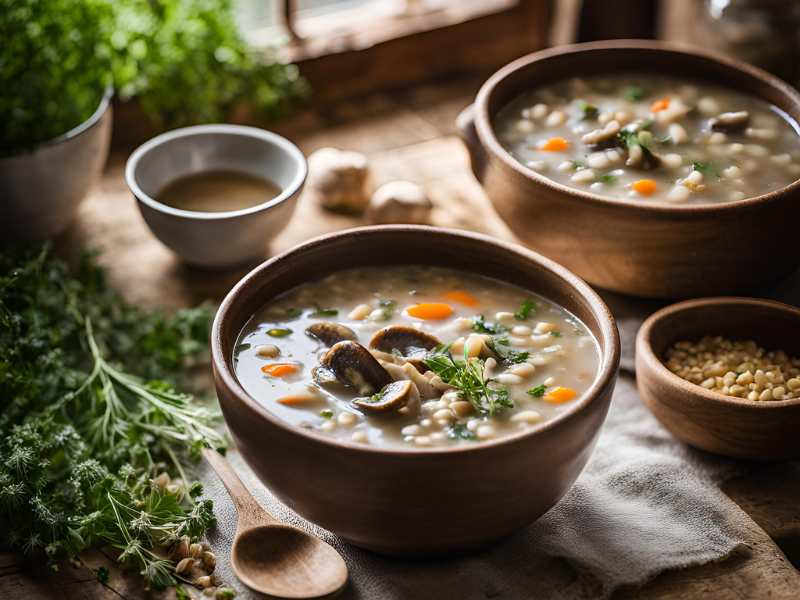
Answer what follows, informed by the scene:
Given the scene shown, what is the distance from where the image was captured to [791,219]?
97.3 inches

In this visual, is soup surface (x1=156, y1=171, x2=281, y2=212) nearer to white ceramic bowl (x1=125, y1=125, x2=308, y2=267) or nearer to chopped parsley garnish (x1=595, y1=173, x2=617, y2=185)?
white ceramic bowl (x1=125, y1=125, x2=308, y2=267)

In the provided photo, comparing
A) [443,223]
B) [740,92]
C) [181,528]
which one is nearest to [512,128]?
[443,223]

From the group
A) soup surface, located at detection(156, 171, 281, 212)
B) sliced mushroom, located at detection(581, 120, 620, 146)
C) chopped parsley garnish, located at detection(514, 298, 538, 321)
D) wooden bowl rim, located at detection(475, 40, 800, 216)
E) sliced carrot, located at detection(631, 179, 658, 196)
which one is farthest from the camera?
soup surface, located at detection(156, 171, 281, 212)

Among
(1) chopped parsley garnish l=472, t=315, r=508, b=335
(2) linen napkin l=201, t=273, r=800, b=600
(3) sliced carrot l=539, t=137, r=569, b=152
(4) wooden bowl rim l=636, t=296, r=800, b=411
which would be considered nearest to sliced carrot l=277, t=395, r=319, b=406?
(2) linen napkin l=201, t=273, r=800, b=600

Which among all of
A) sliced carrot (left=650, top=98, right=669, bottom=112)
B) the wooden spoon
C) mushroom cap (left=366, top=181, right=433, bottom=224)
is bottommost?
the wooden spoon

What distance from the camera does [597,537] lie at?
2117 mm

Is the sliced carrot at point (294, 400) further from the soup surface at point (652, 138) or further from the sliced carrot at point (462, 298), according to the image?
the soup surface at point (652, 138)

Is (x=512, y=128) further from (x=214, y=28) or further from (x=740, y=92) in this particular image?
(x=214, y=28)

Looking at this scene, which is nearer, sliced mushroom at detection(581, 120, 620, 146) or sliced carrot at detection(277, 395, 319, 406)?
sliced carrot at detection(277, 395, 319, 406)

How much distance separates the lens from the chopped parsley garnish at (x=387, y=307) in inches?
89.9

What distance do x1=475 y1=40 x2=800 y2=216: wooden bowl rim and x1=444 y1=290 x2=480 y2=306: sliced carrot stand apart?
1.17 feet

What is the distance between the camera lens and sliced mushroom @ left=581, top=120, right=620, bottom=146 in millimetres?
2701

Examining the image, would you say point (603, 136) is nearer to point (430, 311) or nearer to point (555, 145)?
point (555, 145)

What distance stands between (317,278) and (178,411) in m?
0.44
